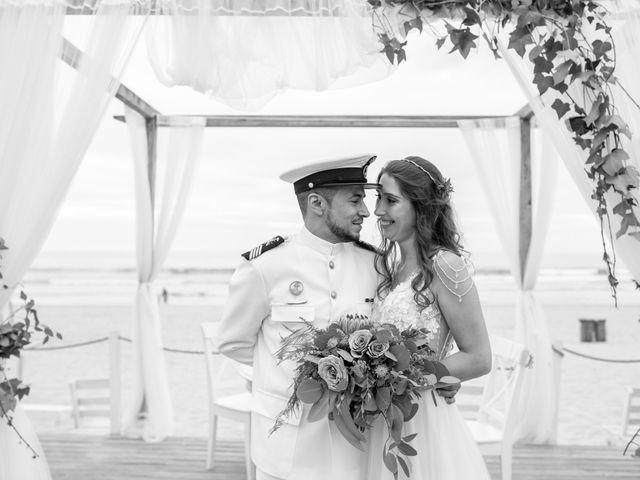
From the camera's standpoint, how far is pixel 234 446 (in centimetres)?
540

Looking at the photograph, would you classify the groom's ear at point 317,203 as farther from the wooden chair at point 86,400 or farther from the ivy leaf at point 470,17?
the wooden chair at point 86,400

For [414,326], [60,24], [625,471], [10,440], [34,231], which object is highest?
[60,24]

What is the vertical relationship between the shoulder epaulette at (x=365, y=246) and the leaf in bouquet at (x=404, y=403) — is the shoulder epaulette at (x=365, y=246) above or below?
above

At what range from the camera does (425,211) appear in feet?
8.02

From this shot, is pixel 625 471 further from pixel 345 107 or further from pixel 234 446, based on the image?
pixel 345 107

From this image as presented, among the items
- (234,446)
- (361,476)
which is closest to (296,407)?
(361,476)

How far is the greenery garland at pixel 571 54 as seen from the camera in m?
2.68

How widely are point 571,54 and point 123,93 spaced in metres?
3.61

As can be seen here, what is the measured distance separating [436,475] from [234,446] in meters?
3.44

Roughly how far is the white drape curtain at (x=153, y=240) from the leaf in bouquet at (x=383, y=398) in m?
4.06

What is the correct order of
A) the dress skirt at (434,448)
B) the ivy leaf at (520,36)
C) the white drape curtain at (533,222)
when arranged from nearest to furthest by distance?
the dress skirt at (434,448)
the ivy leaf at (520,36)
the white drape curtain at (533,222)

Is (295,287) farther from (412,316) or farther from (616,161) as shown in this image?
(616,161)

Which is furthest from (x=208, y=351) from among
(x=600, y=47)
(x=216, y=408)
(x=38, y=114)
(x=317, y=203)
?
(x=600, y=47)

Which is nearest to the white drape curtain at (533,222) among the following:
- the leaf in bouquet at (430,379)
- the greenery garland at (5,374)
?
the leaf in bouquet at (430,379)
